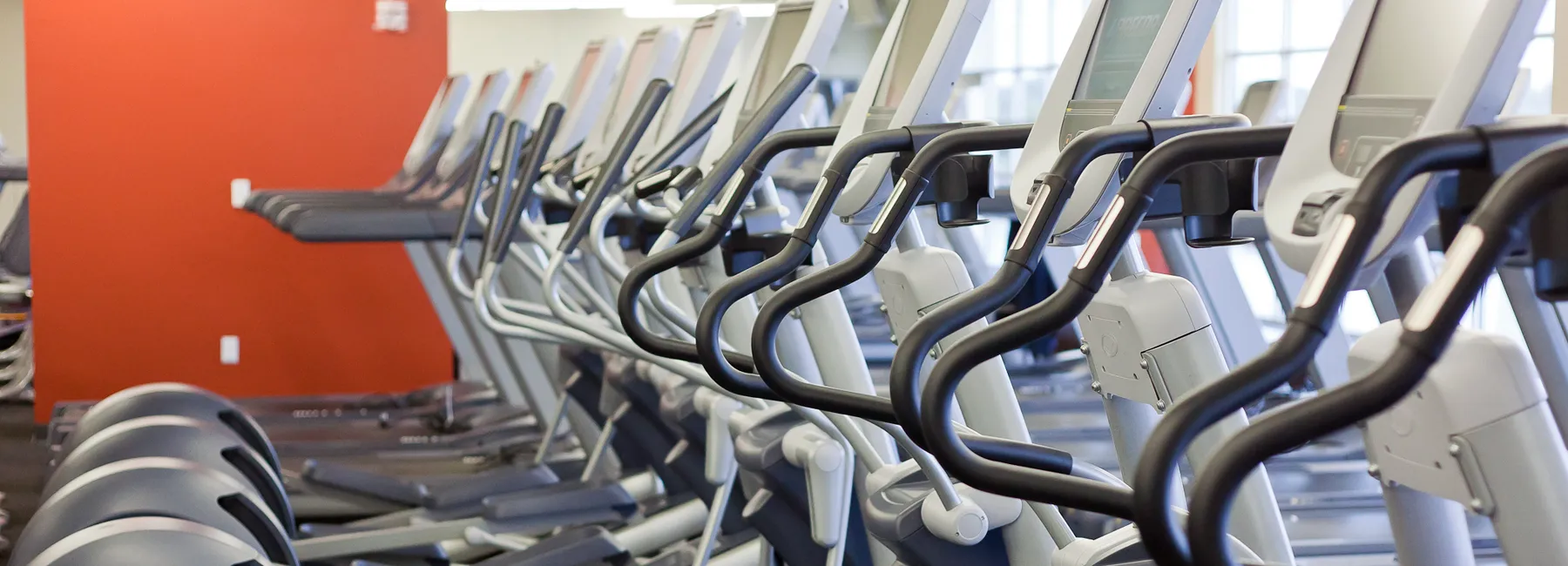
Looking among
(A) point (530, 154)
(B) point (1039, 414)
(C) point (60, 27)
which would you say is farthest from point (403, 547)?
(C) point (60, 27)

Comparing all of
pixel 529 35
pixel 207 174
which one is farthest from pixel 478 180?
pixel 529 35

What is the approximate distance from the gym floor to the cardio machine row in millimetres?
1114

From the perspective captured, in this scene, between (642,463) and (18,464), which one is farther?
(18,464)

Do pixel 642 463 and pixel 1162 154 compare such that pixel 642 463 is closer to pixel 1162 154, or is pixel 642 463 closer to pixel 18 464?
pixel 18 464

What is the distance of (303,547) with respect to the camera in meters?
3.60

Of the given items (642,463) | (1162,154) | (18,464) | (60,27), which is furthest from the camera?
(60,27)

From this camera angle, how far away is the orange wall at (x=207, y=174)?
20.9 feet

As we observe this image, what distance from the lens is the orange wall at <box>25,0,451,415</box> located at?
6.38 metres

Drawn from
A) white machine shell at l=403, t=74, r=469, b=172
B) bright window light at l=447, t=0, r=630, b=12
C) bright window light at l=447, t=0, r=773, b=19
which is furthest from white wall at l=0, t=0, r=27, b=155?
white machine shell at l=403, t=74, r=469, b=172

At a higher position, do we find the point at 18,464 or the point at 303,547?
the point at 303,547

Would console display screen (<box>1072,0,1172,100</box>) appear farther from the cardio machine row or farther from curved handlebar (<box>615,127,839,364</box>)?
curved handlebar (<box>615,127,839,364</box>)

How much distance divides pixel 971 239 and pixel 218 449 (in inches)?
75.7

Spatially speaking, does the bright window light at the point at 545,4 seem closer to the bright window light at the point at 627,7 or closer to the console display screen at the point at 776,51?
the bright window light at the point at 627,7

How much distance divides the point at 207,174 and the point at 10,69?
5.60 meters
